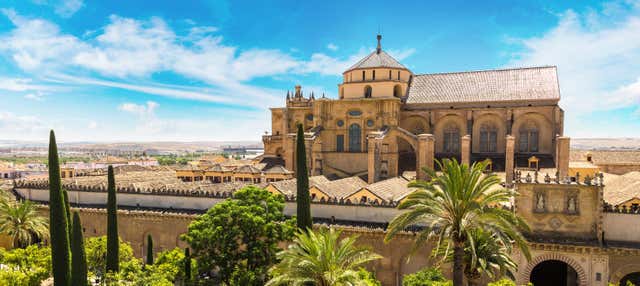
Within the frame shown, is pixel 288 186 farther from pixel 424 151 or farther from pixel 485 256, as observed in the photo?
pixel 485 256

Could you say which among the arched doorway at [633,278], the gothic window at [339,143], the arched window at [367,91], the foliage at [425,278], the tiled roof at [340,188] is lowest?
the arched doorway at [633,278]

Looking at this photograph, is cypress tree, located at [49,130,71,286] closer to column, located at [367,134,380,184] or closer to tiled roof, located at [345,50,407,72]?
column, located at [367,134,380,184]

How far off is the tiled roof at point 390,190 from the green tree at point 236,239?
8.87m

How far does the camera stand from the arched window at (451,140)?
4184 centimetres

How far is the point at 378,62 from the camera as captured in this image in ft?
145

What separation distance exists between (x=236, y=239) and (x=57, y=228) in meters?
8.88

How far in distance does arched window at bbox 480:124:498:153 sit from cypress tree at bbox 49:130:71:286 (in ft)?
120

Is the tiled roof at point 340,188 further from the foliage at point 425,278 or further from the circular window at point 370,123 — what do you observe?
the foliage at point 425,278

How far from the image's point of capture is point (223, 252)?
68.6 feet

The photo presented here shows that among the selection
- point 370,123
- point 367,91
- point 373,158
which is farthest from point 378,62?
point 373,158

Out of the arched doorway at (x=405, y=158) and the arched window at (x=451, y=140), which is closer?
the arched doorway at (x=405, y=158)

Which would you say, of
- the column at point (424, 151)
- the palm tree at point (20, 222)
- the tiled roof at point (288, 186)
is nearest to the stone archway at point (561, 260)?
the column at point (424, 151)

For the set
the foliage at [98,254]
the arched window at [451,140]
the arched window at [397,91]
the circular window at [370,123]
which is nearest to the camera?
the foliage at [98,254]

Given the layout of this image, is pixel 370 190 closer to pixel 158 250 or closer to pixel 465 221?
pixel 465 221
